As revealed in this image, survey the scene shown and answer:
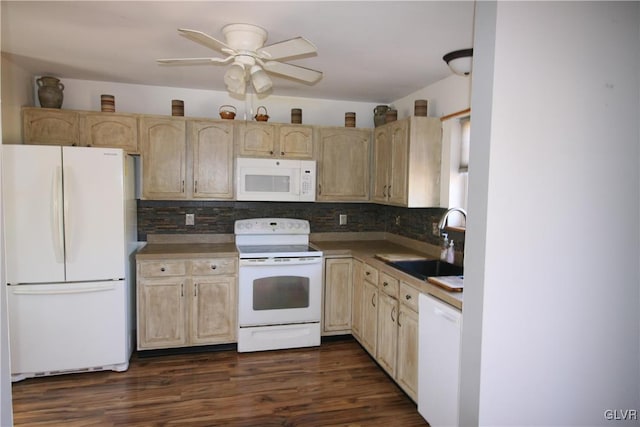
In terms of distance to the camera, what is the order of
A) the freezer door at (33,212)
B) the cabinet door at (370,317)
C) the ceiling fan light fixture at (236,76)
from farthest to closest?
the cabinet door at (370,317)
the freezer door at (33,212)
the ceiling fan light fixture at (236,76)

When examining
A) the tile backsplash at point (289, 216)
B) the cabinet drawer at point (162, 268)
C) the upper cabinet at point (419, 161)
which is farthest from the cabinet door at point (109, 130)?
the upper cabinet at point (419, 161)

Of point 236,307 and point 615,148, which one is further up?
point 615,148

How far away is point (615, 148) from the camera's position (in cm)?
153

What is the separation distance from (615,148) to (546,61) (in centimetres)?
44

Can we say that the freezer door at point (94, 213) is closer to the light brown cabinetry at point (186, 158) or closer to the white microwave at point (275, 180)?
the light brown cabinetry at point (186, 158)

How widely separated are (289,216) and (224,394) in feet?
6.20

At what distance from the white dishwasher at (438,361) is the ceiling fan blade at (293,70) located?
4.98 ft

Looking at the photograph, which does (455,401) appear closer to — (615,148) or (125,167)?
(615,148)

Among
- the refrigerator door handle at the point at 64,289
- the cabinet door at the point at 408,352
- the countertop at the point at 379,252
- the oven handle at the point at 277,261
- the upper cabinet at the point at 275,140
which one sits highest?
the upper cabinet at the point at 275,140

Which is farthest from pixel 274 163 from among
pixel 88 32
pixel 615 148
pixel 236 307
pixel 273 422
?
pixel 615 148

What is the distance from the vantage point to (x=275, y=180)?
3863mm

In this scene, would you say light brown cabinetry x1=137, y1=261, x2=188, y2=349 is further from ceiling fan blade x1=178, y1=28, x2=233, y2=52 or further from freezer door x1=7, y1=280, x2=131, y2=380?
ceiling fan blade x1=178, y1=28, x2=233, y2=52

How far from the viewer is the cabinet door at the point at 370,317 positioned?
3293mm

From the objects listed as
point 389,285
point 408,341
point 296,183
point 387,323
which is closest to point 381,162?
point 296,183
